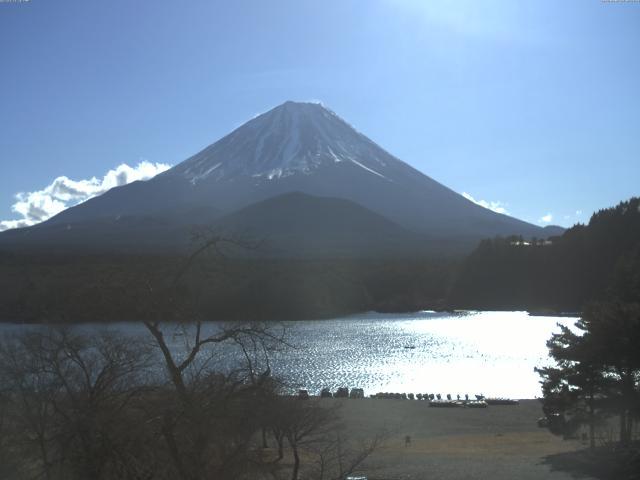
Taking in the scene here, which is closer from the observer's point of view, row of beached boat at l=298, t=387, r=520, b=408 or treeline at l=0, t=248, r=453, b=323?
treeline at l=0, t=248, r=453, b=323

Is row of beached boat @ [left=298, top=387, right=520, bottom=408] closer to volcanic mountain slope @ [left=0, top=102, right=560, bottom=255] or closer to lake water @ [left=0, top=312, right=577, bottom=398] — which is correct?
lake water @ [left=0, top=312, right=577, bottom=398]

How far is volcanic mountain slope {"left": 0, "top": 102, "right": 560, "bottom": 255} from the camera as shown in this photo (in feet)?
299

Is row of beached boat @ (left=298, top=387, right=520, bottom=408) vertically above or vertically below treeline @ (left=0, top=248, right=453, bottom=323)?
below

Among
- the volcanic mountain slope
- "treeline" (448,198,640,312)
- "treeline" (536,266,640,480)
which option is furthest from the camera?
the volcanic mountain slope

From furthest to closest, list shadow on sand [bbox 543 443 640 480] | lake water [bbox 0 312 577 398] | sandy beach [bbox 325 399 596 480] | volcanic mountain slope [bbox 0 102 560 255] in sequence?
volcanic mountain slope [bbox 0 102 560 255], lake water [bbox 0 312 577 398], sandy beach [bbox 325 399 596 480], shadow on sand [bbox 543 443 640 480]

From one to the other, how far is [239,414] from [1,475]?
1986 millimetres

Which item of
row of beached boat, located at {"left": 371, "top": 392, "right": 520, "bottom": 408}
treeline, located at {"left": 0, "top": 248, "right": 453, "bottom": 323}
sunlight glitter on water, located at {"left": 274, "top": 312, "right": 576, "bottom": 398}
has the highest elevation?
treeline, located at {"left": 0, "top": 248, "right": 453, "bottom": 323}

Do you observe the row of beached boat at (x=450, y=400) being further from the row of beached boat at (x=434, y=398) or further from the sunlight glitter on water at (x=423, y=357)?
the sunlight glitter on water at (x=423, y=357)

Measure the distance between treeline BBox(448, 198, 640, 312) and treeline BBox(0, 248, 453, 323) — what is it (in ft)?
13.0

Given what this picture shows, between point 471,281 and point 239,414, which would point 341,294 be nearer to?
point 471,281

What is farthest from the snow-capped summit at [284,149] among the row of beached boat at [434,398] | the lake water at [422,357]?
the row of beached boat at [434,398]

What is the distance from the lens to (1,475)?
4484mm

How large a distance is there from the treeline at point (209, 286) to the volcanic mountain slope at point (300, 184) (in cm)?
2094

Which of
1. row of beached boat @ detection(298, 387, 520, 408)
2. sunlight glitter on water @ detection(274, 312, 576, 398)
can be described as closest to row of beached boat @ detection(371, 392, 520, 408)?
row of beached boat @ detection(298, 387, 520, 408)
